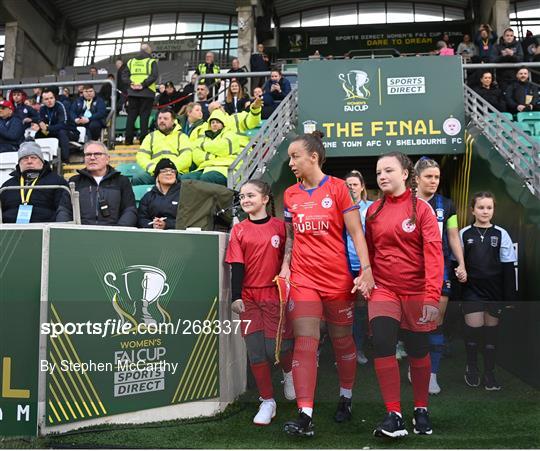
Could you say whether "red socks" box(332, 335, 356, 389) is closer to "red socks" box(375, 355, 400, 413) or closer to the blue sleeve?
"red socks" box(375, 355, 400, 413)

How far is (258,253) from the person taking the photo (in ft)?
13.2

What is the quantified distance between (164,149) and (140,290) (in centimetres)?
365

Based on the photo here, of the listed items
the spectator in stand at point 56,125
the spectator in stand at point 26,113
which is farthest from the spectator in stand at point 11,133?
the spectator in stand at point 26,113

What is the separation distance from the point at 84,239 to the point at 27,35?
19892mm

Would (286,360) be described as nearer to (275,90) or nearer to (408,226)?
(408,226)

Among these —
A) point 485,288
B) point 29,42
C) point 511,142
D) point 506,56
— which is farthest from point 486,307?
point 29,42

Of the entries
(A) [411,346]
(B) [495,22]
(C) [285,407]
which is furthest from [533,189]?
(B) [495,22]

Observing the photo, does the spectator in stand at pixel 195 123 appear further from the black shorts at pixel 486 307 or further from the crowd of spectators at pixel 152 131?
the black shorts at pixel 486 307

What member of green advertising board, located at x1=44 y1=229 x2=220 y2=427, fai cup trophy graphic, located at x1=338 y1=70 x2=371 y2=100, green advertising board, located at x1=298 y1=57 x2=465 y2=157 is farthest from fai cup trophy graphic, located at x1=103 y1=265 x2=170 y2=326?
fai cup trophy graphic, located at x1=338 y1=70 x2=371 y2=100

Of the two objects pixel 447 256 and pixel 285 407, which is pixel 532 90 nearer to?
pixel 447 256

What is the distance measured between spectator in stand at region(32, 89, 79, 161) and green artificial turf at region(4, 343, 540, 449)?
614cm

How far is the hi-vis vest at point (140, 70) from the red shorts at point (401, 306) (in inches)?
290

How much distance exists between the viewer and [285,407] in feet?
13.5

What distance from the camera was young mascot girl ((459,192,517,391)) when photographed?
4617 mm
